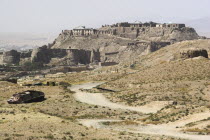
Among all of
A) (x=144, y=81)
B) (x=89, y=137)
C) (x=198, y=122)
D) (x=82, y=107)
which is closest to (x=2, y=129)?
(x=89, y=137)

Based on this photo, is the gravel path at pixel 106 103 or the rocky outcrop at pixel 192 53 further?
the rocky outcrop at pixel 192 53

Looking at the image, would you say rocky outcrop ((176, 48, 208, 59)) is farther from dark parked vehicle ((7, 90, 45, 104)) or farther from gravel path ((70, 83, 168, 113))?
dark parked vehicle ((7, 90, 45, 104))

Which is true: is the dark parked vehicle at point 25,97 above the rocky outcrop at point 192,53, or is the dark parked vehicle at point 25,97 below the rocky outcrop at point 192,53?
below

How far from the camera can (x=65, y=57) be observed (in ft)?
655

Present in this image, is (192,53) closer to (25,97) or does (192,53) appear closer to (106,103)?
(106,103)

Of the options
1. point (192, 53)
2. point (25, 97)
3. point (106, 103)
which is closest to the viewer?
point (25, 97)

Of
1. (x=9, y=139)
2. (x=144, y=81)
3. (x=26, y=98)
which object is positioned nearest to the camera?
(x=9, y=139)

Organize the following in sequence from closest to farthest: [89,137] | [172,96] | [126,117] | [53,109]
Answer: [89,137], [126,117], [53,109], [172,96]

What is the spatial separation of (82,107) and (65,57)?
152803 millimetres

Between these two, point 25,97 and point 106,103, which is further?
point 106,103

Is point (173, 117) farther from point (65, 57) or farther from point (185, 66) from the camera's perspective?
point (65, 57)

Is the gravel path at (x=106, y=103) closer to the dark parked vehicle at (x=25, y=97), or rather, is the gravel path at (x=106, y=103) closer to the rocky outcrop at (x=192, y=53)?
the dark parked vehicle at (x=25, y=97)

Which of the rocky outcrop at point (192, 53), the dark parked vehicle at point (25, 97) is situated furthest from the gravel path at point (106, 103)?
the rocky outcrop at point (192, 53)

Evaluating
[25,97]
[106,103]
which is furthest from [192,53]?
[25,97]
